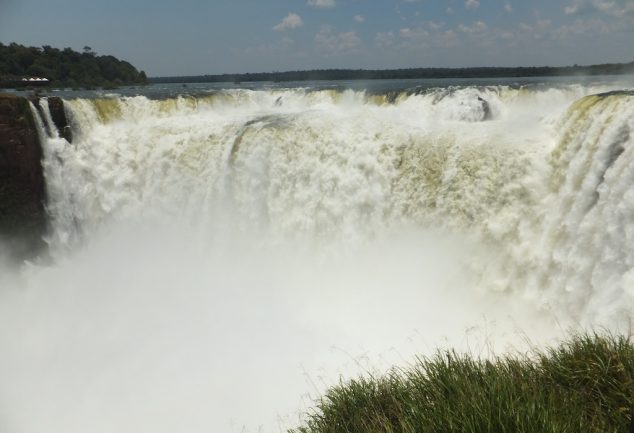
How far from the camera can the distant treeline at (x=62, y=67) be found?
133 ft

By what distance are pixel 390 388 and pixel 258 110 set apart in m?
17.9

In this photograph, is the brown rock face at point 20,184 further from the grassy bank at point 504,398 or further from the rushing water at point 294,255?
the grassy bank at point 504,398

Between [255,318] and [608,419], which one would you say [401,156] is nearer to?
[255,318]

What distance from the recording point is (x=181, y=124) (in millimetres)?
14625

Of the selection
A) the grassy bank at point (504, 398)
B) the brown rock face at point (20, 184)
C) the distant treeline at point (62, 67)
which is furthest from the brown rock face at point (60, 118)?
the distant treeline at point (62, 67)

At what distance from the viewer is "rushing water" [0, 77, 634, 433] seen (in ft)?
23.3

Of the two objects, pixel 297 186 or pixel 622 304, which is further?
pixel 297 186

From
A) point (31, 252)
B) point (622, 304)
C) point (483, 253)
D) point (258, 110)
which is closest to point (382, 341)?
point (483, 253)

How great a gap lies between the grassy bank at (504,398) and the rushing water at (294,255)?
201 cm

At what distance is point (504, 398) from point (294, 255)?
8030 millimetres

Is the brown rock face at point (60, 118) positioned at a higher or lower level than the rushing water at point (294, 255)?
higher

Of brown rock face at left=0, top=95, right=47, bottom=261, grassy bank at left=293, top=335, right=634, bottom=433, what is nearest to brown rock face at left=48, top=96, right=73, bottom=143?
brown rock face at left=0, top=95, right=47, bottom=261

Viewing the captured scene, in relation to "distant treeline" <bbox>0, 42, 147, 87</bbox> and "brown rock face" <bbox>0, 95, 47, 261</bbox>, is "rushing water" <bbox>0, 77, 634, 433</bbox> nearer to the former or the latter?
"brown rock face" <bbox>0, 95, 47, 261</bbox>

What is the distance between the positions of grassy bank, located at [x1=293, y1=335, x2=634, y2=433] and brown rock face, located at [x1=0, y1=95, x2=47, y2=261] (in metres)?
12.0
